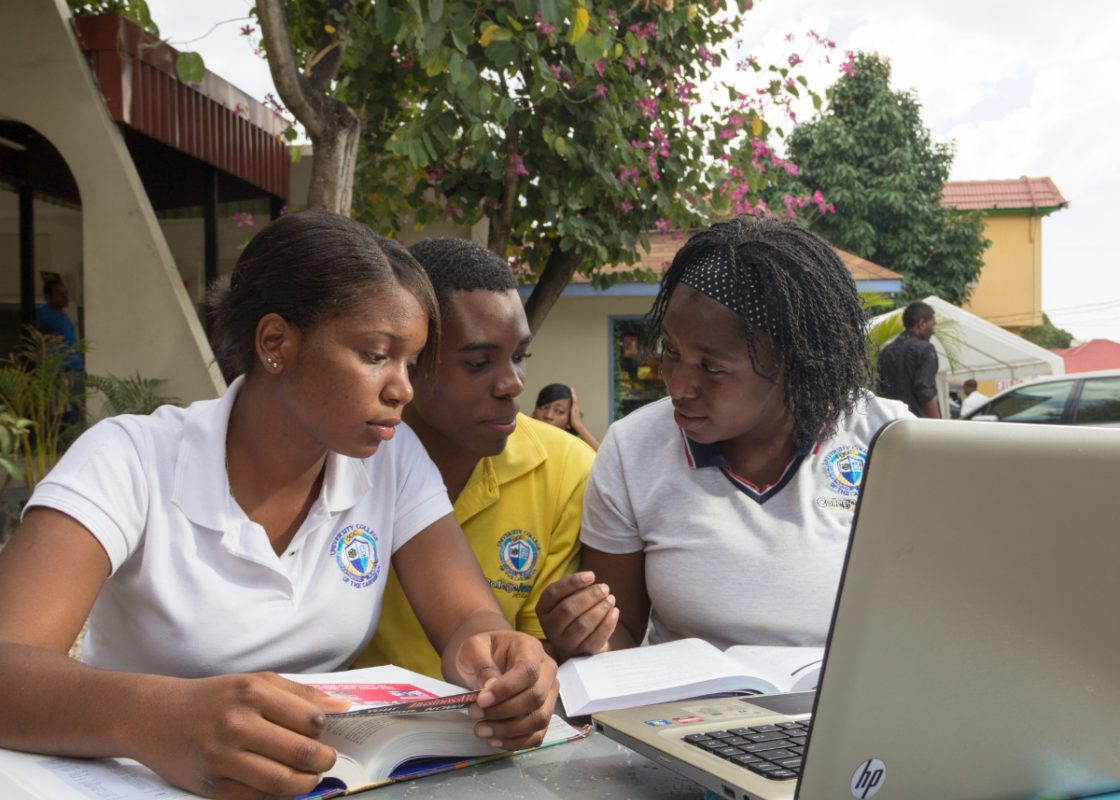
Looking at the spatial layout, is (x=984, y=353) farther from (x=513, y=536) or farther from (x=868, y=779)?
(x=868, y=779)

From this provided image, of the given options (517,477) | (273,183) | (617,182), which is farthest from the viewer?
(273,183)

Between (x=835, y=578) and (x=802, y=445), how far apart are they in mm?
274

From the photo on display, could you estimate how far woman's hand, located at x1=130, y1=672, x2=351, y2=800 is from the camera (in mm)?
900

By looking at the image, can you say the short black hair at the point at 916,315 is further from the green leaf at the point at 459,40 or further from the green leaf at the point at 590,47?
the green leaf at the point at 459,40

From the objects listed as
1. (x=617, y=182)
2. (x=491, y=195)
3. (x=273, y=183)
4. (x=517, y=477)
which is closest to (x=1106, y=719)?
(x=517, y=477)

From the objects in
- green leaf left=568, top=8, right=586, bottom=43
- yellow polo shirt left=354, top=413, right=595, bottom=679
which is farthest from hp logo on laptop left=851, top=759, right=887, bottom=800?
green leaf left=568, top=8, right=586, bottom=43

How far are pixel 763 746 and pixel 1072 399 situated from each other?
24.8ft

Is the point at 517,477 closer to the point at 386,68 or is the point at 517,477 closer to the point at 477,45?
the point at 477,45

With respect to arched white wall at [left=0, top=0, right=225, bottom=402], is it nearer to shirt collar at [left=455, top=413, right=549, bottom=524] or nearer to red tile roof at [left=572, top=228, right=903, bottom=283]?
shirt collar at [left=455, top=413, right=549, bottom=524]

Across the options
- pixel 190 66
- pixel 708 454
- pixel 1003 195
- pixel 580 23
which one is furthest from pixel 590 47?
pixel 1003 195

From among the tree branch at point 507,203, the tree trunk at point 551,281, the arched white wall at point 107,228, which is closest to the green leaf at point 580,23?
the tree branch at point 507,203

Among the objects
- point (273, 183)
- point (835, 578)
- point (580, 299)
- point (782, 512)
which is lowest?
point (835, 578)

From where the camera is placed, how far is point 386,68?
5.61 metres

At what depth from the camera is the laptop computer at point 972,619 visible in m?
0.67
